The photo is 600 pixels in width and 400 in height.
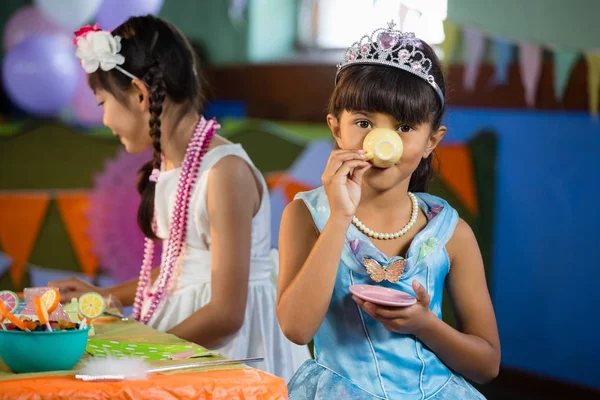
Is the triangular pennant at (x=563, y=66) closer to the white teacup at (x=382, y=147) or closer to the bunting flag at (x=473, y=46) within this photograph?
the bunting flag at (x=473, y=46)

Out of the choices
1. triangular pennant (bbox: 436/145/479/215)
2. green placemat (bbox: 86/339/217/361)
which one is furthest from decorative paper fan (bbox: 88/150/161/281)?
green placemat (bbox: 86/339/217/361)

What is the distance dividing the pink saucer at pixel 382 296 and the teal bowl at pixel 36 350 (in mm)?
449

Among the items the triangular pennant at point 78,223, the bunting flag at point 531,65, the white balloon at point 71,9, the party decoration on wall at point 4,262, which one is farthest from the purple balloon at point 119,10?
the bunting flag at point 531,65

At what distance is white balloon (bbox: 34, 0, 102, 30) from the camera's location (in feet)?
14.4

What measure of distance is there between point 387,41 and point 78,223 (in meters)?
2.55

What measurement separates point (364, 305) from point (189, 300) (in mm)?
771

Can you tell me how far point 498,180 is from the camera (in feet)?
13.4

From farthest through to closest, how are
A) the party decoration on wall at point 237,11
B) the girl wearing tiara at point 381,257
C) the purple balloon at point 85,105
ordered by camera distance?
the party decoration on wall at point 237,11, the purple balloon at point 85,105, the girl wearing tiara at point 381,257

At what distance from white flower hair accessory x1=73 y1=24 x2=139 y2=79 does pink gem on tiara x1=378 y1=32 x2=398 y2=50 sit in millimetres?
698

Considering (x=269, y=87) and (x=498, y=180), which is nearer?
(x=498, y=180)

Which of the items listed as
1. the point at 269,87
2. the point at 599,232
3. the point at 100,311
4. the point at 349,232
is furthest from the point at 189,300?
the point at 269,87

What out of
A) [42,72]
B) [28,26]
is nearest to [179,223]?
[42,72]

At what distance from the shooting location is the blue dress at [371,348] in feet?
4.99

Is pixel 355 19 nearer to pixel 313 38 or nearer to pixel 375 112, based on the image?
pixel 313 38
